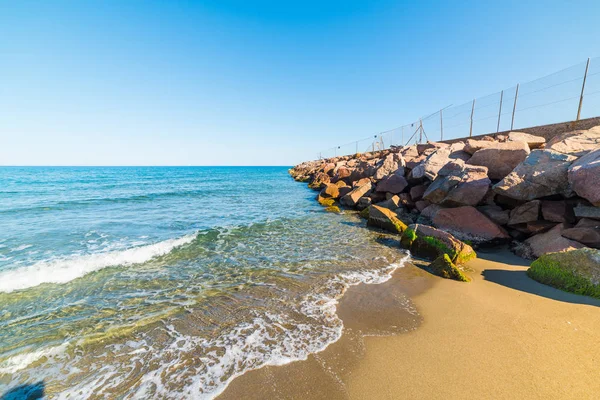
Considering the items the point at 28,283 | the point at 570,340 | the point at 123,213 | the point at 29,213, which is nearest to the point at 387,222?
the point at 570,340

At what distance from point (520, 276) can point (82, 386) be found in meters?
7.95

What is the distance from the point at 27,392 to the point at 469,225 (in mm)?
9984

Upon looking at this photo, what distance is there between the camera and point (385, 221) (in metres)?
10.1

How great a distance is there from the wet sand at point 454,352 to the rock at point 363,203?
9459mm

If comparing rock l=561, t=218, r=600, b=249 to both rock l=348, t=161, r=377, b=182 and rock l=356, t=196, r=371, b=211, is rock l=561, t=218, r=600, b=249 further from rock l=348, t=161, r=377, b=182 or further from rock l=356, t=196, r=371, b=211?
rock l=348, t=161, r=377, b=182

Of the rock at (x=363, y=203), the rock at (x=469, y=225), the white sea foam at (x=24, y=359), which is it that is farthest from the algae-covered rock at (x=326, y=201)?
the white sea foam at (x=24, y=359)

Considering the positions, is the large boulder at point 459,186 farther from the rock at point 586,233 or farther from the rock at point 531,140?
the rock at point 531,140

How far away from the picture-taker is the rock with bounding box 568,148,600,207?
5789mm

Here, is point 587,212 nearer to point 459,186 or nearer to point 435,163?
point 459,186

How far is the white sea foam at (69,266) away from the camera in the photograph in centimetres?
621

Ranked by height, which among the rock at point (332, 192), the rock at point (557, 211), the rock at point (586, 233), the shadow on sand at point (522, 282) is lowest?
the shadow on sand at point (522, 282)

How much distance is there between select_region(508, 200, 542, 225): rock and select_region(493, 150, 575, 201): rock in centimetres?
19

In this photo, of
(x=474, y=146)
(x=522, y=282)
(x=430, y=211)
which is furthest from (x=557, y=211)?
(x=474, y=146)

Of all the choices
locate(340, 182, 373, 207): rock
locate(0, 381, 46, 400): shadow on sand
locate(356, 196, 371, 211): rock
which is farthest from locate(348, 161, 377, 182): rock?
locate(0, 381, 46, 400): shadow on sand
